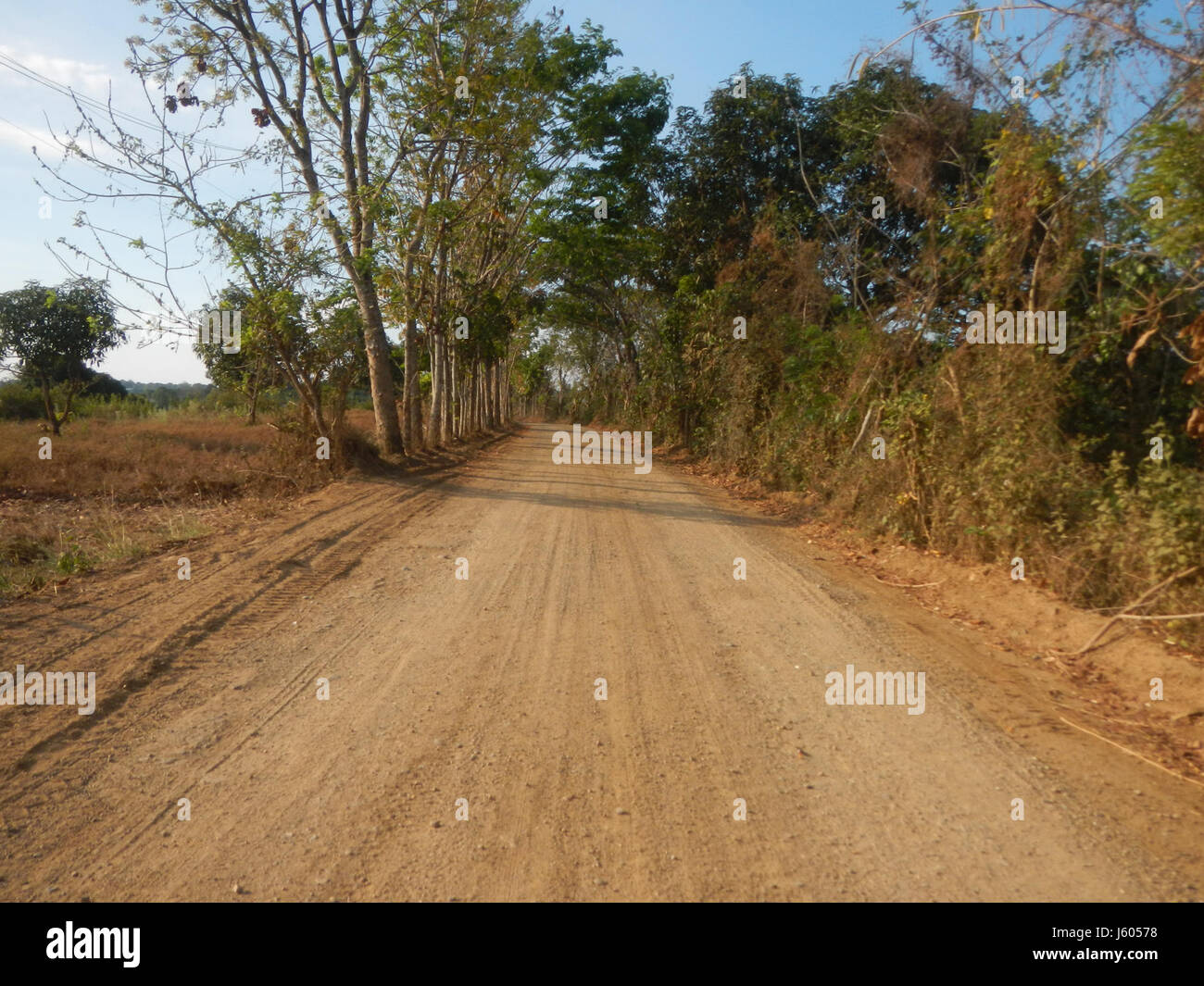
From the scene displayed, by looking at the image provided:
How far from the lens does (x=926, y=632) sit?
22.1ft

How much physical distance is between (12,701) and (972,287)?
10582 mm

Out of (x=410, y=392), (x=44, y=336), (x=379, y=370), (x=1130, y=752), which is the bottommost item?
(x=1130, y=752)

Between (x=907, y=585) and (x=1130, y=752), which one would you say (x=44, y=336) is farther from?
(x=1130, y=752)

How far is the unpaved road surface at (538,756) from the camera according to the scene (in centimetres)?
329

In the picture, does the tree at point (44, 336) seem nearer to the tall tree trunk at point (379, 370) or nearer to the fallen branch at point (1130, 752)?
the tall tree trunk at point (379, 370)

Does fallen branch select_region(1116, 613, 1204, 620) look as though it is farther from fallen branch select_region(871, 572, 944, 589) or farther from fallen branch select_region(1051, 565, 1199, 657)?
fallen branch select_region(871, 572, 944, 589)

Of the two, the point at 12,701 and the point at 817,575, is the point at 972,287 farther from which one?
the point at 12,701

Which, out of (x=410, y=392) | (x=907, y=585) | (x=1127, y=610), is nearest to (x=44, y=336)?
(x=410, y=392)

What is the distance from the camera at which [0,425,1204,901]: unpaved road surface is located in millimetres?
3295

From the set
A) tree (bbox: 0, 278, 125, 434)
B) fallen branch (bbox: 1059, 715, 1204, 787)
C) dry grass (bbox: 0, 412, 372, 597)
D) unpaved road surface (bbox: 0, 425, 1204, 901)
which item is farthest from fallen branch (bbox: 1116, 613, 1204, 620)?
tree (bbox: 0, 278, 125, 434)

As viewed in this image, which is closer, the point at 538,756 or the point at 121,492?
the point at 538,756

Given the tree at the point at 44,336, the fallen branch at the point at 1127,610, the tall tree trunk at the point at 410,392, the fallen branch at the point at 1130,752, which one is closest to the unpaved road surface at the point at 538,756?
the fallen branch at the point at 1130,752

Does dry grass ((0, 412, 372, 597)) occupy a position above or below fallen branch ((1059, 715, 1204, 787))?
above

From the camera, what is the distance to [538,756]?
425cm
